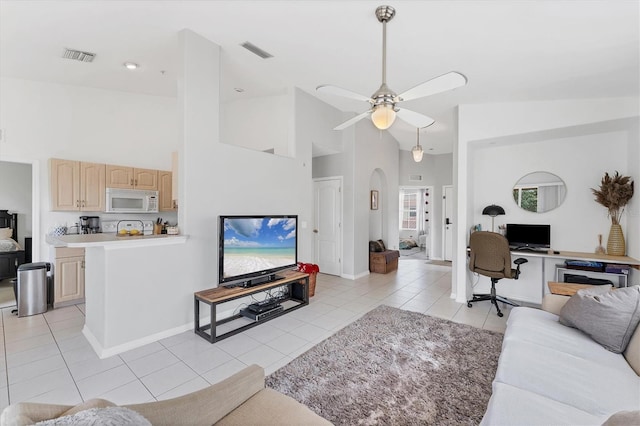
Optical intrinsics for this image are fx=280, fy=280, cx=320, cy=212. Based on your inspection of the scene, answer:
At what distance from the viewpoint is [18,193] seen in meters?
4.86

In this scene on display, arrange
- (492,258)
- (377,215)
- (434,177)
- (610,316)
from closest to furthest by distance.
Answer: (610,316) → (492,258) → (377,215) → (434,177)

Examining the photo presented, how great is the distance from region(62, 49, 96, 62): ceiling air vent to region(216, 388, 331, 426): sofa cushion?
163 inches

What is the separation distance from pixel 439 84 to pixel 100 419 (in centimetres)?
259

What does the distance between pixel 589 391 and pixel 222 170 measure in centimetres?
354

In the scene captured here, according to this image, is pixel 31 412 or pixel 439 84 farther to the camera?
pixel 439 84

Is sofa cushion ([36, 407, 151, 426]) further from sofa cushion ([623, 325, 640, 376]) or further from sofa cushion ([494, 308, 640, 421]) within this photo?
sofa cushion ([623, 325, 640, 376])

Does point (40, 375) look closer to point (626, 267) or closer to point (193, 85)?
point (193, 85)

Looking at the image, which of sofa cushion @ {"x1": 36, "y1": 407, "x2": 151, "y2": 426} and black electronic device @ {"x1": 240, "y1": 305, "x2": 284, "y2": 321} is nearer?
sofa cushion @ {"x1": 36, "y1": 407, "x2": 151, "y2": 426}

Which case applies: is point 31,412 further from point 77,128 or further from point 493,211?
point 493,211

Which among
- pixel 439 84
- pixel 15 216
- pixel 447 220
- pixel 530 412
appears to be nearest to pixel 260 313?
pixel 530 412

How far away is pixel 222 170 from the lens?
3.40 m

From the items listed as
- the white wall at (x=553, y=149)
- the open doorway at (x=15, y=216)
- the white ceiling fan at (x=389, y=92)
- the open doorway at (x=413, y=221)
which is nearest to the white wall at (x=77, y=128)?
the open doorway at (x=15, y=216)

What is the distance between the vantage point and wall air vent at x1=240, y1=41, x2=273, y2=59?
315 cm

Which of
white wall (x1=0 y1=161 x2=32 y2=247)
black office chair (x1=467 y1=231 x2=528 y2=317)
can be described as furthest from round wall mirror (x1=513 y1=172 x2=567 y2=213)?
white wall (x1=0 y1=161 x2=32 y2=247)
